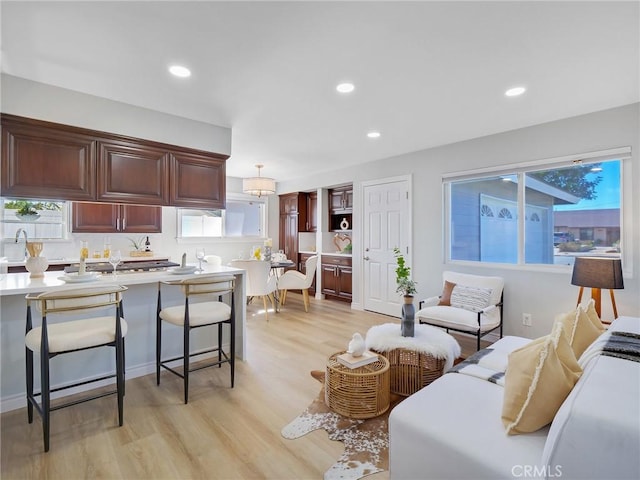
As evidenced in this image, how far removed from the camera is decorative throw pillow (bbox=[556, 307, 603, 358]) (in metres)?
1.78

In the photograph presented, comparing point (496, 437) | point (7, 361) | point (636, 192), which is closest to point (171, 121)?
point (7, 361)

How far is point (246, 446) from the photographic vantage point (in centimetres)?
197

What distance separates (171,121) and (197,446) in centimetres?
286

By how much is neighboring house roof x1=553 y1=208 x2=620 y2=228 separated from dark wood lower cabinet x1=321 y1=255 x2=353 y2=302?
323 centimetres

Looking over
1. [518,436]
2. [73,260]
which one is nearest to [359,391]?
[518,436]

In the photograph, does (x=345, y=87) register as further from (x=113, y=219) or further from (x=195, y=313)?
(x=113, y=219)

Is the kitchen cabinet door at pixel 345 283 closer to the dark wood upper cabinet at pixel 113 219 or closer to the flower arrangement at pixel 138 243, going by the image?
the dark wood upper cabinet at pixel 113 219

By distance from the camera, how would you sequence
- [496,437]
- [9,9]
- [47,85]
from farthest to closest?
[47,85] → [9,9] → [496,437]

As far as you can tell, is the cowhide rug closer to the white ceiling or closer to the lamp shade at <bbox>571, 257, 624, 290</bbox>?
the lamp shade at <bbox>571, 257, 624, 290</bbox>

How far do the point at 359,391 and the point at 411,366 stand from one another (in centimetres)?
54

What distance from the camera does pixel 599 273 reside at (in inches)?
109

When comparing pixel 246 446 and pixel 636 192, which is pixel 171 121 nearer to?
pixel 246 446

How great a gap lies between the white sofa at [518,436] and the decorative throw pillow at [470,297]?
1.77 meters

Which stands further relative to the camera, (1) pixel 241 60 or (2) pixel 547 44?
(1) pixel 241 60
